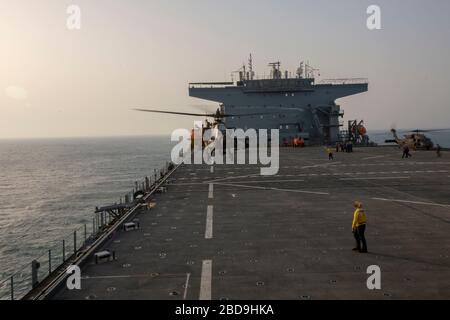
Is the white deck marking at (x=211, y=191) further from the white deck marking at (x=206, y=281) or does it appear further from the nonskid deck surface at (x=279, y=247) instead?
the white deck marking at (x=206, y=281)

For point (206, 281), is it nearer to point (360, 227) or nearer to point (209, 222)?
point (360, 227)

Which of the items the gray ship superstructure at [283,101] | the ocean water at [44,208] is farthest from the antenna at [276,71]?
the ocean water at [44,208]

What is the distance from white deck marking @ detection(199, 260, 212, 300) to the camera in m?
8.09

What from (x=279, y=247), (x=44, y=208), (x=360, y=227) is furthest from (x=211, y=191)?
(x=44, y=208)

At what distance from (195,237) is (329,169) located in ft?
72.6

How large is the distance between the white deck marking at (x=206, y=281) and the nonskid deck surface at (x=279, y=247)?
0.02 m

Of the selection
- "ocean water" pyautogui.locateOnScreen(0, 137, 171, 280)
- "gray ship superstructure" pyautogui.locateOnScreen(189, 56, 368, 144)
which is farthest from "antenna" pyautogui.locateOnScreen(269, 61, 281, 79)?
"ocean water" pyautogui.locateOnScreen(0, 137, 171, 280)

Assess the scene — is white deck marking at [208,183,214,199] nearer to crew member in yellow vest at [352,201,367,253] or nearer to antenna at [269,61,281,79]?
crew member in yellow vest at [352,201,367,253]

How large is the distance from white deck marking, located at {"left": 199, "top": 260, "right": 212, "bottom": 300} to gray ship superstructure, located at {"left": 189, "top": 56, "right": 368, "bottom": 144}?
144 feet

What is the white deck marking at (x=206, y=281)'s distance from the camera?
8.09 metres

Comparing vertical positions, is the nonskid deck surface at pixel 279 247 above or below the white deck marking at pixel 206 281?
above
